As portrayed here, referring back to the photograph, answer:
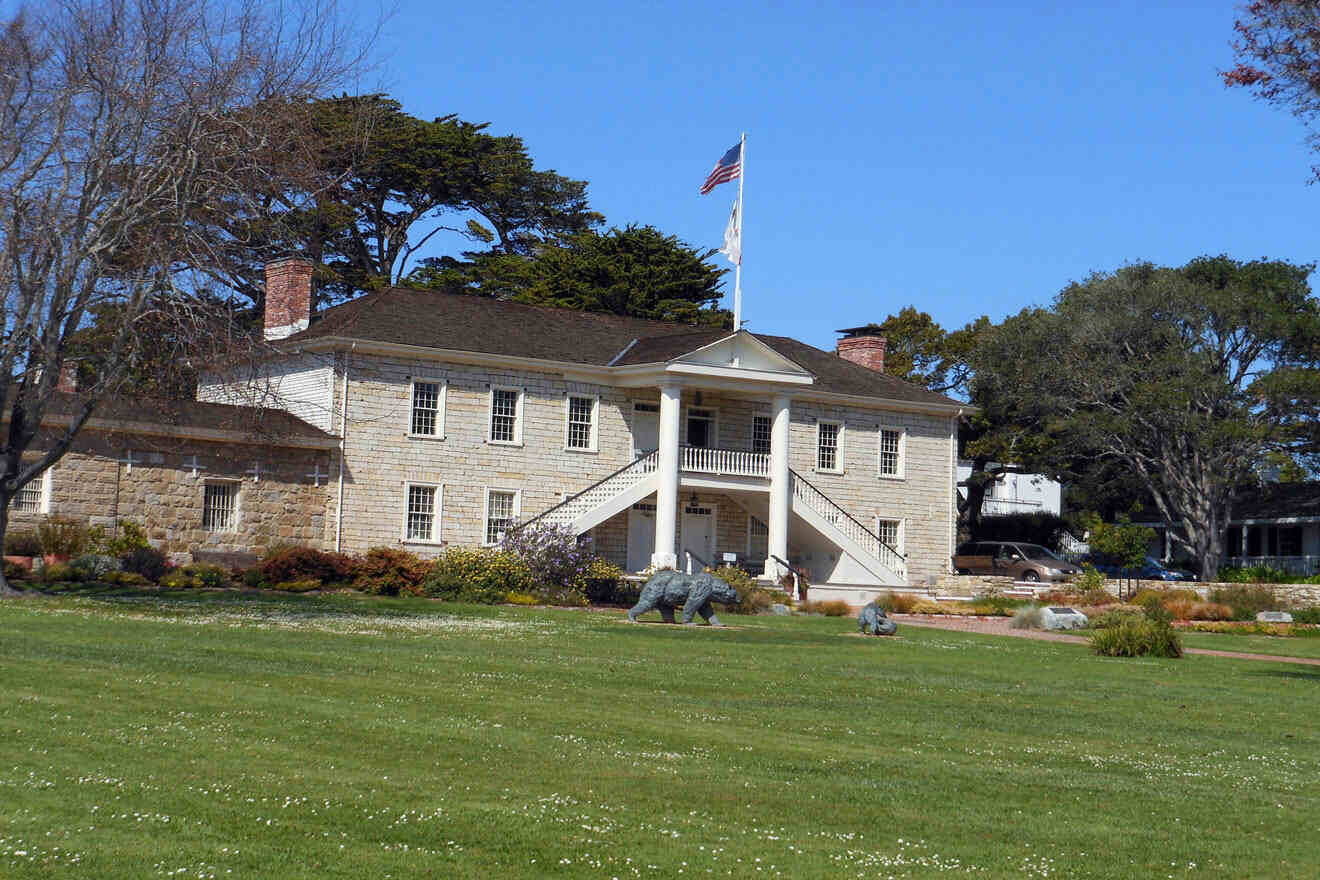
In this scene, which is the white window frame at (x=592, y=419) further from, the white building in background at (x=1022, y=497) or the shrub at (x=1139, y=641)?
the white building in background at (x=1022, y=497)

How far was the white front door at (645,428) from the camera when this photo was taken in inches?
1724

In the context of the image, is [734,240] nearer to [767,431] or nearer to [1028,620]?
[767,431]

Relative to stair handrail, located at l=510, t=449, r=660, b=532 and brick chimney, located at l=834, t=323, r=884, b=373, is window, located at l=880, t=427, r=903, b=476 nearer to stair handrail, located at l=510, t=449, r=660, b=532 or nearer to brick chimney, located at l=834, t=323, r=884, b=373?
brick chimney, located at l=834, t=323, r=884, b=373

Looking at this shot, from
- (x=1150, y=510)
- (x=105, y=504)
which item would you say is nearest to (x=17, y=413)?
(x=105, y=504)

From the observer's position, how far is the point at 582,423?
Answer: 4272 centimetres

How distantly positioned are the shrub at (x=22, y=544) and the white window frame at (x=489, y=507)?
447 inches

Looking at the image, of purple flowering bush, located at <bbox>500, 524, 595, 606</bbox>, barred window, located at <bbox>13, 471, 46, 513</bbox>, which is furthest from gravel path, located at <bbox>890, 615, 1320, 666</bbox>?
barred window, located at <bbox>13, 471, 46, 513</bbox>

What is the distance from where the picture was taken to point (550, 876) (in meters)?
7.86

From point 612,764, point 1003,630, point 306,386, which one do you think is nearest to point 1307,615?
point 1003,630

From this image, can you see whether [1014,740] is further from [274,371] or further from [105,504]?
[274,371]

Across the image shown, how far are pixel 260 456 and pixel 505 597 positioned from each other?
23.3 ft

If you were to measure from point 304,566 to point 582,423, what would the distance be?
10.2m

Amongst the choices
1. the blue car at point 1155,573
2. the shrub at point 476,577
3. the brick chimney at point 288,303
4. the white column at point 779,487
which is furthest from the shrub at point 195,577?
the blue car at point 1155,573

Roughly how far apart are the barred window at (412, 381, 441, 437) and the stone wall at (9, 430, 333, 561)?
2.62 meters
